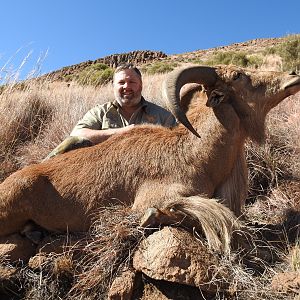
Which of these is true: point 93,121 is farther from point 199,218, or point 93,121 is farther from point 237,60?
point 237,60

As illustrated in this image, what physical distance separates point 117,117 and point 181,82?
2.11m

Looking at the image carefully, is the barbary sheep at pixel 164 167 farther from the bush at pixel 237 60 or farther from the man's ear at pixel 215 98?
the bush at pixel 237 60

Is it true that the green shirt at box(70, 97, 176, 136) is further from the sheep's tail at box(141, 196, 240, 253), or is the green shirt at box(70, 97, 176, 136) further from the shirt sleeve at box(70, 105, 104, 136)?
the sheep's tail at box(141, 196, 240, 253)

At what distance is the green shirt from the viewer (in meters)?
6.50

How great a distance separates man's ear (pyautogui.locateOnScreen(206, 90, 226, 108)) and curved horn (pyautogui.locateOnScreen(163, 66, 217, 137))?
0.43ft

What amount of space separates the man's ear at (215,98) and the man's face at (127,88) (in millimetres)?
1792

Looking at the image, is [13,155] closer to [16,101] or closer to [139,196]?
[16,101]

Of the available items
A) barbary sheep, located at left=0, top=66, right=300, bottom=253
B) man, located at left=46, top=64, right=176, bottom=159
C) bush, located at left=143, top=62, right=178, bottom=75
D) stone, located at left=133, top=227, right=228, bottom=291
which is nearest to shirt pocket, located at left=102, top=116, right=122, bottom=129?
man, located at left=46, top=64, right=176, bottom=159

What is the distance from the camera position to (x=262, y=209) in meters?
6.19

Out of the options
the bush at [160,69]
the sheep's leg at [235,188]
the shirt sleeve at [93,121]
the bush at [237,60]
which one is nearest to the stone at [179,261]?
the sheep's leg at [235,188]

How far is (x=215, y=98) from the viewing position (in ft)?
16.8

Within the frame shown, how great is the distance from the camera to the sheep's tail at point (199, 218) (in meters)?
4.29

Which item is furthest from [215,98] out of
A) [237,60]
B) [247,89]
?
[237,60]

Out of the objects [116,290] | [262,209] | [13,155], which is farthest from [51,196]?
[13,155]
